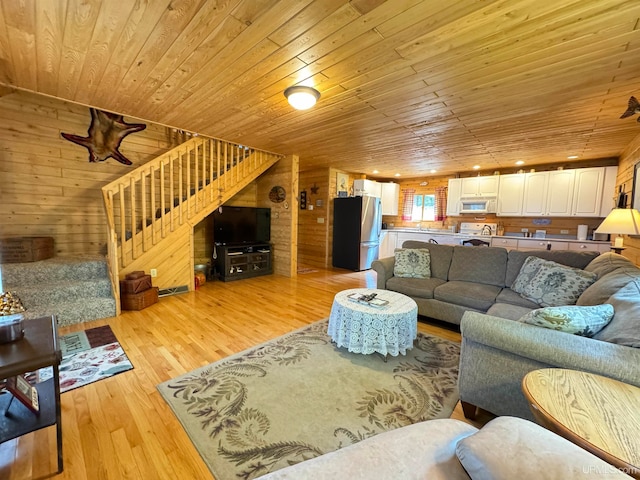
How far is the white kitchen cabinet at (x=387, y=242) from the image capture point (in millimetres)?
7078

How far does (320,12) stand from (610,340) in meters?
2.45

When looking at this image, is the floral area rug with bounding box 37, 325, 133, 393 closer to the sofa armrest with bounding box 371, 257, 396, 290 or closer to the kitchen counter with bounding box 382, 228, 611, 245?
the sofa armrest with bounding box 371, 257, 396, 290

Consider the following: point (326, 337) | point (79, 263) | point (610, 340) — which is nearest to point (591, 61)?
point (610, 340)

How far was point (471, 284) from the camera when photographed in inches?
126

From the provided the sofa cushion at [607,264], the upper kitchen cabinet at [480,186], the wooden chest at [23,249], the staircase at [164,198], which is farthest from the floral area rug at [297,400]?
the upper kitchen cabinet at [480,186]

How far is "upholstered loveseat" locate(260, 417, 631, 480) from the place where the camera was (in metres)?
0.67

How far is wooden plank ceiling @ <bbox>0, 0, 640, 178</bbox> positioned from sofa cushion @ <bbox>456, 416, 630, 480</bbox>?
206cm

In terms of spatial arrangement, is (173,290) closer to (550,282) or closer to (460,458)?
(460,458)

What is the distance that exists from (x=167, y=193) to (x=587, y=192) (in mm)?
7523

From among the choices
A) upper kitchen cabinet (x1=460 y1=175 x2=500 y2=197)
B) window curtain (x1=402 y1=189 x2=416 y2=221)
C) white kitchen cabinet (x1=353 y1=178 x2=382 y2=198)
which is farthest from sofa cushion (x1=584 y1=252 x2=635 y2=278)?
window curtain (x1=402 y1=189 x2=416 y2=221)

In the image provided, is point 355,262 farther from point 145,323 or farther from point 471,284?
point 145,323

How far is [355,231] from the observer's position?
627 centimetres

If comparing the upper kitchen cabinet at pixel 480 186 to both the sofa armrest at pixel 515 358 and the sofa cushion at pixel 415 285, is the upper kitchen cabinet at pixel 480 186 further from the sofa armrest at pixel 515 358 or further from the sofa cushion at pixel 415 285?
the sofa armrest at pixel 515 358

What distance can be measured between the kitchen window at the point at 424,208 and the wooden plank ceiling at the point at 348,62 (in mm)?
3556
